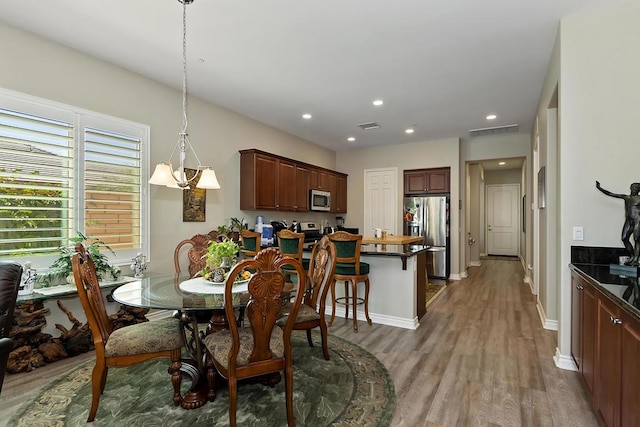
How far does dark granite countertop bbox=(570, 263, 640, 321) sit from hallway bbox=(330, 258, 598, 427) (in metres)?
0.88

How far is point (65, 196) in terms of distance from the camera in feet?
10.6

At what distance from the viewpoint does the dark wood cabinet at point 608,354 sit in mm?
1428

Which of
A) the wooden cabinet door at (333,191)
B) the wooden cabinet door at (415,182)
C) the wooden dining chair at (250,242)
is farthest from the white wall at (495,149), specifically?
the wooden dining chair at (250,242)

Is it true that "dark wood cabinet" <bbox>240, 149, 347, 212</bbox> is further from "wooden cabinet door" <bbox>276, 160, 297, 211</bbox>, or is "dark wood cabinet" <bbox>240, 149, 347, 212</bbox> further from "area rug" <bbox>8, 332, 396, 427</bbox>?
"area rug" <bbox>8, 332, 396, 427</bbox>

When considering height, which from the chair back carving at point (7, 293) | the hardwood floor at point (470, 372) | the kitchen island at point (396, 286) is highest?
the chair back carving at point (7, 293)

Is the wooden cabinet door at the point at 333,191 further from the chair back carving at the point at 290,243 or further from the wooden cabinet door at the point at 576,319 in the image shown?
the wooden cabinet door at the point at 576,319

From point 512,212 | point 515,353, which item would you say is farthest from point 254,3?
point 512,212

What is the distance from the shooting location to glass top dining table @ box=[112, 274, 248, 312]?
1980mm

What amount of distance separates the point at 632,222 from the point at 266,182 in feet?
14.1

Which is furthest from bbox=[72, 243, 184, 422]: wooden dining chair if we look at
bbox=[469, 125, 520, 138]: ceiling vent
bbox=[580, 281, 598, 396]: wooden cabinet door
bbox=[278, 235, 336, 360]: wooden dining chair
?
bbox=[469, 125, 520, 138]: ceiling vent

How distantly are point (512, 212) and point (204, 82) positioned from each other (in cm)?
1023

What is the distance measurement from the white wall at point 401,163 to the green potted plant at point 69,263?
5.30 m

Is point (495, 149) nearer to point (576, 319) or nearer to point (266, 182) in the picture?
point (266, 182)

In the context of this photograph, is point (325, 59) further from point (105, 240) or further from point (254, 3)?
point (105, 240)
